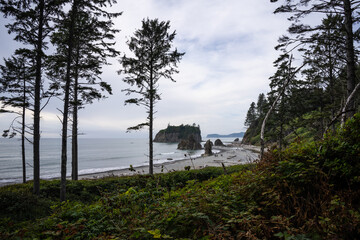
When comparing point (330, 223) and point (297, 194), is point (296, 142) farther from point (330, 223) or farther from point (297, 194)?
point (330, 223)

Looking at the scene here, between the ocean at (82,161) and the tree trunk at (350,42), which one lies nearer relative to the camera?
the tree trunk at (350,42)

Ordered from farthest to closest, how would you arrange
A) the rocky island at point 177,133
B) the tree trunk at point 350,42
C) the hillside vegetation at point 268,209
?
the rocky island at point 177,133
the tree trunk at point 350,42
the hillside vegetation at point 268,209

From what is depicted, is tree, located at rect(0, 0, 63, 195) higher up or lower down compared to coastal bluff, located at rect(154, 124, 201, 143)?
higher up

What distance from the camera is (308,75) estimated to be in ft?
45.3

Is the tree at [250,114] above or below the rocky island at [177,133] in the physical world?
above

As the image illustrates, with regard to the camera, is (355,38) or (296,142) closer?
(296,142)

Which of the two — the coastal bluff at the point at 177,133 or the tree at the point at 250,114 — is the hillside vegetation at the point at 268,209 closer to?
the tree at the point at 250,114

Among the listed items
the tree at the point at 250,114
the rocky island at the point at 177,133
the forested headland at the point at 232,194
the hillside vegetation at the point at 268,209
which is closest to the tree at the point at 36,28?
the forested headland at the point at 232,194

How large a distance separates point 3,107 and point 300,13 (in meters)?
17.0

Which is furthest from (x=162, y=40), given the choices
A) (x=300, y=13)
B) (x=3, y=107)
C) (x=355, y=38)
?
(x=3, y=107)

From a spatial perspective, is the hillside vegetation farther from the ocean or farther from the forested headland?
the ocean

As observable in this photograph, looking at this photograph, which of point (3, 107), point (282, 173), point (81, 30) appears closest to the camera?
point (282, 173)

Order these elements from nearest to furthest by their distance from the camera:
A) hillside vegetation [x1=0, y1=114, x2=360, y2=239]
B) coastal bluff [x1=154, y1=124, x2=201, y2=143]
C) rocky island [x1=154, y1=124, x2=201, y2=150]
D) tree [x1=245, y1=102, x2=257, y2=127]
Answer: hillside vegetation [x1=0, y1=114, x2=360, y2=239] → tree [x1=245, y1=102, x2=257, y2=127] → rocky island [x1=154, y1=124, x2=201, y2=150] → coastal bluff [x1=154, y1=124, x2=201, y2=143]

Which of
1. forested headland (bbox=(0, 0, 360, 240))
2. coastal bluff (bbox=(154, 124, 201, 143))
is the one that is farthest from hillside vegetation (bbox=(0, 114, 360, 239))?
coastal bluff (bbox=(154, 124, 201, 143))
